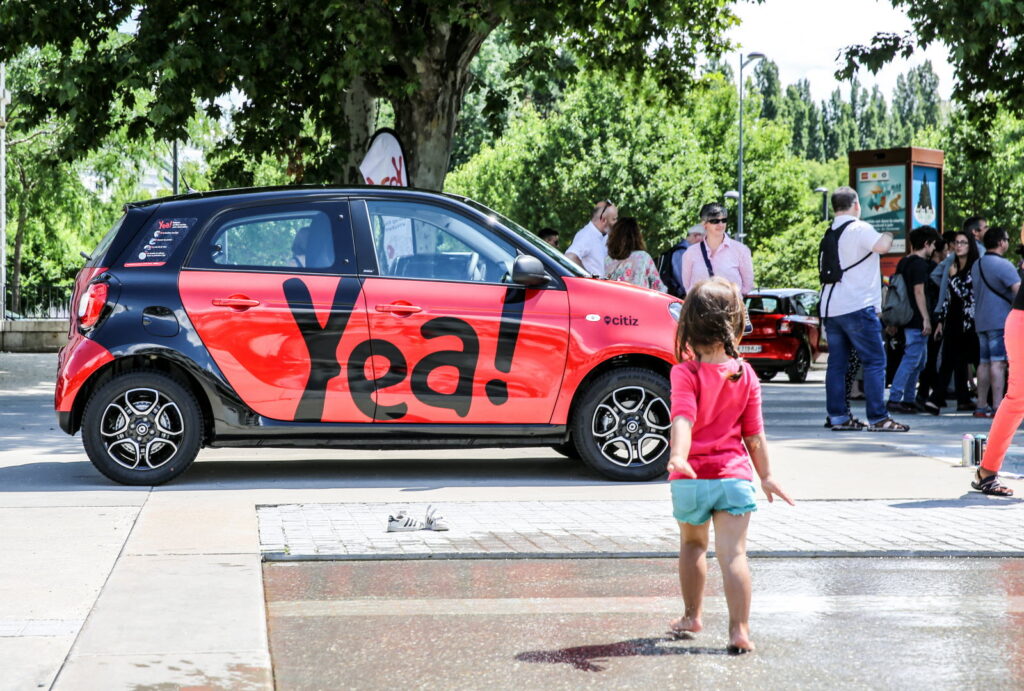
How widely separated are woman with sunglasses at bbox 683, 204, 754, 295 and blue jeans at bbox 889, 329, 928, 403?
119 inches

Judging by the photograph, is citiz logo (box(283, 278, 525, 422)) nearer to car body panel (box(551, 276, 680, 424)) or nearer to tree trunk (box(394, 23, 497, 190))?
car body panel (box(551, 276, 680, 424))

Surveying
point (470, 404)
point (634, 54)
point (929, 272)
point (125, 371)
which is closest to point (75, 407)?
point (125, 371)

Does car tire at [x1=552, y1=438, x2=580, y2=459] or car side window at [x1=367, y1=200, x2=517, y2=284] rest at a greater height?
car side window at [x1=367, y1=200, x2=517, y2=284]

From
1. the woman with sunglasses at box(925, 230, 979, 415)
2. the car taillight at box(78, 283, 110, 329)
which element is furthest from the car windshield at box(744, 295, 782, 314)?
the car taillight at box(78, 283, 110, 329)

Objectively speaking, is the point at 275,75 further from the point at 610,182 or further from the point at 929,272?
the point at 610,182

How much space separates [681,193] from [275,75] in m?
32.0

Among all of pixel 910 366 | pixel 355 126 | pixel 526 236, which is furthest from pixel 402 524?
pixel 355 126

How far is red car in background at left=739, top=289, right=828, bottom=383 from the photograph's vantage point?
22.7m

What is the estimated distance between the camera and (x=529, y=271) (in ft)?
27.1

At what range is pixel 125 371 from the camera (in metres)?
8.23

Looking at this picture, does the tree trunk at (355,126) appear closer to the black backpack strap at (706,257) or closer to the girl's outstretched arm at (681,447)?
the black backpack strap at (706,257)

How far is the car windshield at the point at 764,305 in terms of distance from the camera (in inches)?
909

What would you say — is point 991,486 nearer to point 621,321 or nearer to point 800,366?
point 621,321

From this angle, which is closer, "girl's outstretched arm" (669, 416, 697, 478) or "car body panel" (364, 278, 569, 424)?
"girl's outstretched arm" (669, 416, 697, 478)
